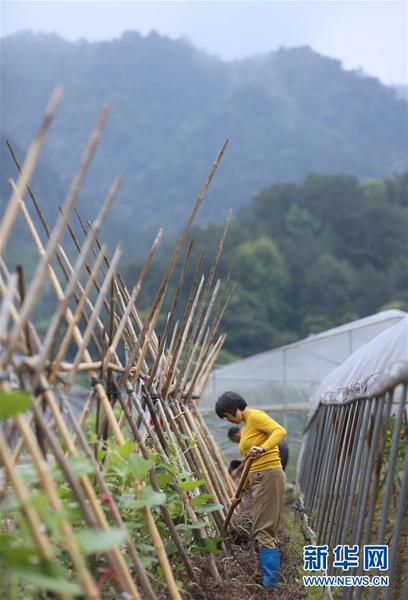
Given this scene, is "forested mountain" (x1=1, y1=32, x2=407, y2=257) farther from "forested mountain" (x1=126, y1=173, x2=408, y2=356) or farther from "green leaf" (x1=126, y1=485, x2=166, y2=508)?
"green leaf" (x1=126, y1=485, x2=166, y2=508)

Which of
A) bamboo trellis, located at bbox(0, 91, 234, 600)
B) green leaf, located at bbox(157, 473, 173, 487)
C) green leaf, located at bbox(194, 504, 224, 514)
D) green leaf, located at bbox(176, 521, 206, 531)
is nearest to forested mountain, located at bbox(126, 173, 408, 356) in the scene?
green leaf, located at bbox(194, 504, 224, 514)

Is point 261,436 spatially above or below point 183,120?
below

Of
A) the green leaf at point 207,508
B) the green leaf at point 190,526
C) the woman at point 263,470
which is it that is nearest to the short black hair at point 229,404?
the woman at point 263,470

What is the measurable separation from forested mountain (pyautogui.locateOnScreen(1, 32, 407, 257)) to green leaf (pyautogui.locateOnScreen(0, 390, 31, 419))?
2789 inches

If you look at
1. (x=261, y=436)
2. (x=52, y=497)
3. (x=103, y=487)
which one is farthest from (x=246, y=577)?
(x=52, y=497)

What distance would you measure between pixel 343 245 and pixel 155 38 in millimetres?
83021

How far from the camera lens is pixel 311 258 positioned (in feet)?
168

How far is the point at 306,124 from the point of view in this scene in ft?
343

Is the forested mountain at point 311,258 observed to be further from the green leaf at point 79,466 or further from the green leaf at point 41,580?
the green leaf at point 41,580

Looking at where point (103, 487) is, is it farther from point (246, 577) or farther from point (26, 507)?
point (246, 577)

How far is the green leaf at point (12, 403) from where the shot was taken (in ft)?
9.07

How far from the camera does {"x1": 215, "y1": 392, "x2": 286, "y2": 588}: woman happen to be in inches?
232

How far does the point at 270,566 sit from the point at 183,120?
4108 inches

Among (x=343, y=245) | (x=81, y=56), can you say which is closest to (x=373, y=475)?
(x=343, y=245)
